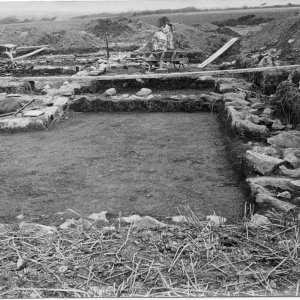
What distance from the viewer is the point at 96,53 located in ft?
58.1

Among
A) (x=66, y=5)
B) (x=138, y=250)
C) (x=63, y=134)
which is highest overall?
(x=66, y=5)

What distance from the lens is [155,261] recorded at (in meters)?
2.90

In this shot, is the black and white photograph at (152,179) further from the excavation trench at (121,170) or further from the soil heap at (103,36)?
the soil heap at (103,36)

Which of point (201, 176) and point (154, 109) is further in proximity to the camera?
point (154, 109)

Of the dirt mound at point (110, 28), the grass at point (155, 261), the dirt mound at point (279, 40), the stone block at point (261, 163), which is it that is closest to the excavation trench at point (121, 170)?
the stone block at point (261, 163)

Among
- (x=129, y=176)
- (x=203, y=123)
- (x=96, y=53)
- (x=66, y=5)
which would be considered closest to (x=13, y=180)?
(x=129, y=176)

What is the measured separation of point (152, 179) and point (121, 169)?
22.0 inches

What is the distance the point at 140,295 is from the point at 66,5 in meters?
2.99

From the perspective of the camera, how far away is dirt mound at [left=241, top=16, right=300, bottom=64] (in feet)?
32.9

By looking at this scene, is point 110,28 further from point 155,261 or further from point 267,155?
point 155,261

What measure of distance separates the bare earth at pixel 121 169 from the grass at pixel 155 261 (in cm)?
99

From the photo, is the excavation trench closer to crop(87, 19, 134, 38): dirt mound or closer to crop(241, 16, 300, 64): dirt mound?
crop(241, 16, 300, 64): dirt mound

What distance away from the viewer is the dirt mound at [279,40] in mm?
10036

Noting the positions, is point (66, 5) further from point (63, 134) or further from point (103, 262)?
point (63, 134)
